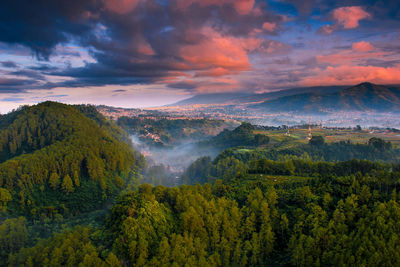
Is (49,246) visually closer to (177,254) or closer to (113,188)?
(177,254)

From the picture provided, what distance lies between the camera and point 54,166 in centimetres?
6469

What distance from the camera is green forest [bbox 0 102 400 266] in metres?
27.1

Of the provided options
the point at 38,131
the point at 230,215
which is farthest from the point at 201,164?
the point at 230,215

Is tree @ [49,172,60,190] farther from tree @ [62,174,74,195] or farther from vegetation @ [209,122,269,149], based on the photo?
vegetation @ [209,122,269,149]

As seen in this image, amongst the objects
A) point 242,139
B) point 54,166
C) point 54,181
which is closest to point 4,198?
point 54,181

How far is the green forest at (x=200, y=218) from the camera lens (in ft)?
89.0

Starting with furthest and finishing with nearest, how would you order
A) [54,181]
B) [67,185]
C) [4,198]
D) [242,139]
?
[242,139] < [67,185] < [54,181] < [4,198]

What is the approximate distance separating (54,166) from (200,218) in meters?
50.9

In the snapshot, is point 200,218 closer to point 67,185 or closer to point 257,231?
point 257,231

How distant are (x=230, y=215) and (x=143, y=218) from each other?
13.1 meters

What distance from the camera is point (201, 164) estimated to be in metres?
111

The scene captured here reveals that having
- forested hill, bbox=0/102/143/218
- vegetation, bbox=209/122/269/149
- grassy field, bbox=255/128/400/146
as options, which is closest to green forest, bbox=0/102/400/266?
forested hill, bbox=0/102/143/218

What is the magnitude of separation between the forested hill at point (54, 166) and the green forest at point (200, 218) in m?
0.31

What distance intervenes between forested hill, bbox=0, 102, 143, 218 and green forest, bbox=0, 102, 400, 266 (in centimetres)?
31
